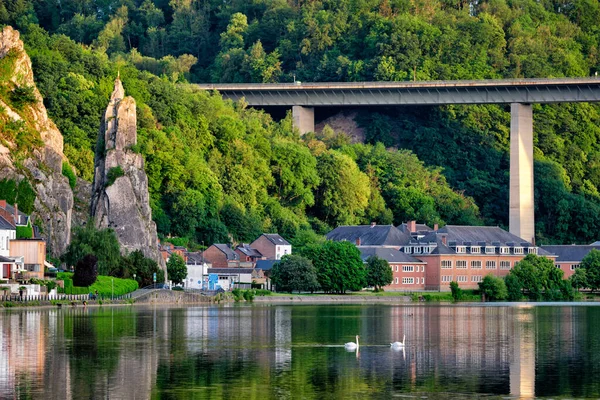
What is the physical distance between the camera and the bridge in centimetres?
17138

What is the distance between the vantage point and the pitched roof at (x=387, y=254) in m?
151

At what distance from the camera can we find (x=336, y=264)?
442 ft

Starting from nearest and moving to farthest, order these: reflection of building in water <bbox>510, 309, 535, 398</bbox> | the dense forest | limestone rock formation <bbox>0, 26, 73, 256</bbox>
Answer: reflection of building in water <bbox>510, 309, 535, 398</bbox> < limestone rock formation <bbox>0, 26, 73, 256</bbox> < the dense forest

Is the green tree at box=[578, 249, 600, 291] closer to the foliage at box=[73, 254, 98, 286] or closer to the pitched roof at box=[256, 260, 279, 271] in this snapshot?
the pitched roof at box=[256, 260, 279, 271]

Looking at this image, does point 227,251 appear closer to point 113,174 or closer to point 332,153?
point 113,174

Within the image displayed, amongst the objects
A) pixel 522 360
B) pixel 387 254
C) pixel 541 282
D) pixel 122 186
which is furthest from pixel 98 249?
pixel 522 360

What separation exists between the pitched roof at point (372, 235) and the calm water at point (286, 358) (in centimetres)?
7376

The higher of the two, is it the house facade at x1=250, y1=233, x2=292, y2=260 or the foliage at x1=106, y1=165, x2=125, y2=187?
the foliage at x1=106, y1=165, x2=125, y2=187

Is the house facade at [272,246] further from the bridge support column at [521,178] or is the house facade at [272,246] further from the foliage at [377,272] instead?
the bridge support column at [521,178]

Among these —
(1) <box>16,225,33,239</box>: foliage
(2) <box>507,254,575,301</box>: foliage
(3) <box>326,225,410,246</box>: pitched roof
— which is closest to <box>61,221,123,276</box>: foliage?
(1) <box>16,225,33,239</box>: foliage

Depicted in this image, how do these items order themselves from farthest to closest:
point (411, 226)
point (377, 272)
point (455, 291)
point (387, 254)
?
point (411, 226) < point (387, 254) < point (455, 291) < point (377, 272)

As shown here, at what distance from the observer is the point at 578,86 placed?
561ft

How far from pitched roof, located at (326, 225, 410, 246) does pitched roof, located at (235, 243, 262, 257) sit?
10.6 meters

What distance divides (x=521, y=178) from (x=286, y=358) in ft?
395
